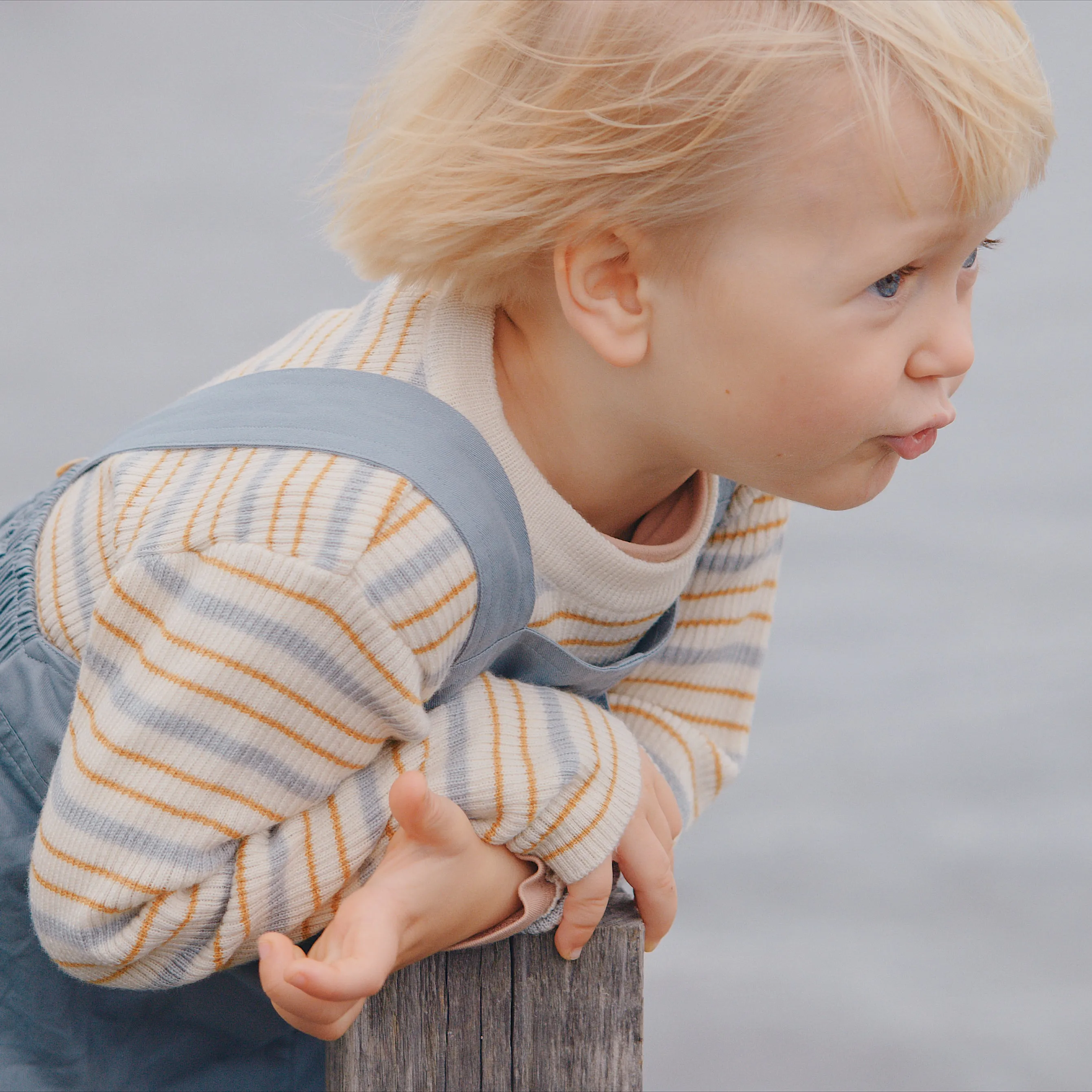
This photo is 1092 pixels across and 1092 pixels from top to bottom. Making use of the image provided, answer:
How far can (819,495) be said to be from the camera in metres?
0.53

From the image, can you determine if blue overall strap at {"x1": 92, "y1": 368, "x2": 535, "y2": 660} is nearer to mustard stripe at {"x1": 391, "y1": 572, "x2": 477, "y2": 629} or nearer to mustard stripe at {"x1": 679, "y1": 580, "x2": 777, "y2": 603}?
mustard stripe at {"x1": 391, "y1": 572, "x2": 477, "y2": 629}

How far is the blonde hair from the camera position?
1.47 feet

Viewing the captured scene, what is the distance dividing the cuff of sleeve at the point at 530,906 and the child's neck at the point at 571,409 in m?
0.15

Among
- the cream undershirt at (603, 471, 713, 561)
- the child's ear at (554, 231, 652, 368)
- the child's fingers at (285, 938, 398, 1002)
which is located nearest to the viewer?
the child's fingers at (285, 938, 398, 1002)

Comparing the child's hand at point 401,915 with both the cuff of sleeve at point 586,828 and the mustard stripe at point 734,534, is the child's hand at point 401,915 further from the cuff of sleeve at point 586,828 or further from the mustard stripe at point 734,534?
the mustard stripe at point 734,534

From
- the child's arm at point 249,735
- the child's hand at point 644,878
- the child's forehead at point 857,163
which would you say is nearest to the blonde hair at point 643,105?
the child's forehead at point 857,163

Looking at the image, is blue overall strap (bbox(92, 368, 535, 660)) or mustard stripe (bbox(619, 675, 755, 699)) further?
mustard stripe (bbox(619, 675, 755, 699))

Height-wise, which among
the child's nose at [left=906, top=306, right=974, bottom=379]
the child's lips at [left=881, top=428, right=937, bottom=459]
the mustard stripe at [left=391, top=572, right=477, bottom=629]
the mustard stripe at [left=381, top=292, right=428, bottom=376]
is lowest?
the mustard stripe at [left=391, top=572, right=477, bottom=629]

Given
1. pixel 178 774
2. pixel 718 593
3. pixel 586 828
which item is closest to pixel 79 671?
pixel 178 774

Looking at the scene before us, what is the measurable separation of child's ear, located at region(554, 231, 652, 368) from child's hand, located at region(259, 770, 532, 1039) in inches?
6.5

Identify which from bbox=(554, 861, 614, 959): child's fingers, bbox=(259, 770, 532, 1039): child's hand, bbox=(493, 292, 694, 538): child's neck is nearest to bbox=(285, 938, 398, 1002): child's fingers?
bbox=(259, 770, 532, 1039): child's hand

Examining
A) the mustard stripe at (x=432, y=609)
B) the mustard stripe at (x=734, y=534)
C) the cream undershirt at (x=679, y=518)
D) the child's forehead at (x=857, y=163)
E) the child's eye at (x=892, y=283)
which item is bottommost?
the mustard stripe at (x=734, y=534)

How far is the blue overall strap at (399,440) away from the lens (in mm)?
487

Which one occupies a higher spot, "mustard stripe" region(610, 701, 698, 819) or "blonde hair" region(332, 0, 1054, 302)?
"blonde hair" region(332, 0, 1054, 302)
